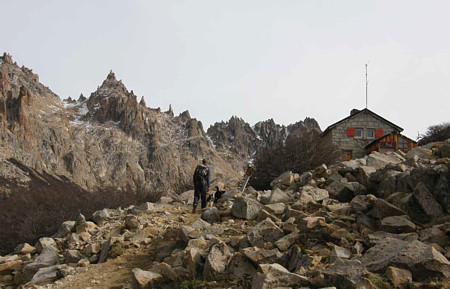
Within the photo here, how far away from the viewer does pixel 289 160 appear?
16.2 metres

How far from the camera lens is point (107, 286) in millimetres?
6141

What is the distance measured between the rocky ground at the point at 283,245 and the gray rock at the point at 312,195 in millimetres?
26

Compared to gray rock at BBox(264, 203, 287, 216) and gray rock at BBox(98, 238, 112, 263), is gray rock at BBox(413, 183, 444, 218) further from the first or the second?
gray rock at BBox(98, 238, 112, 263)

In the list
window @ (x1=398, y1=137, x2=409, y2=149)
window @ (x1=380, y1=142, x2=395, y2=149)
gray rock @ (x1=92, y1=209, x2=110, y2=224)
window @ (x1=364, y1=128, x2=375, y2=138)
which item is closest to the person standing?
gray rock @ (x1=92, y1=209, x2=110, y2=224)

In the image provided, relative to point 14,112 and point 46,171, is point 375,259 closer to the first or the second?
point 46,171

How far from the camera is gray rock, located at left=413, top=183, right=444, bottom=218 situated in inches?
237

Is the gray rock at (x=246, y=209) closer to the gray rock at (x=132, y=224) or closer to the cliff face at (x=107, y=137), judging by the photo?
the gray rock at (x=132, y=224)

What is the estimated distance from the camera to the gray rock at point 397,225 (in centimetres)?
559

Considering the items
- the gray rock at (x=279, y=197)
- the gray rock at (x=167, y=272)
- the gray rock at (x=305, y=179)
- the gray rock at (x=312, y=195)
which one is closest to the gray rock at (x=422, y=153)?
the gray rock at (x=305, y=179)

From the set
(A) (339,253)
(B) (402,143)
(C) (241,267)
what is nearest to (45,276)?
(C) (241,267)

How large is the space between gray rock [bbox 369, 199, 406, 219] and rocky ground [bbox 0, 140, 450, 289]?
2 cm

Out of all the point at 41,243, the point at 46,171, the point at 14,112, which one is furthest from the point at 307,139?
the point at 14,112

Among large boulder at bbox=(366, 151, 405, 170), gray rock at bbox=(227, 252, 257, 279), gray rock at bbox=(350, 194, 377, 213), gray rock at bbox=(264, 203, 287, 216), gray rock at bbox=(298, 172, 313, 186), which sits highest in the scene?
large boulder at bbox=(366, 151, 405, 170)

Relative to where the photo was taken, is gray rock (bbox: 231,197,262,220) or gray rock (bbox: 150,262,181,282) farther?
gray rock (bbox: 231,197,262,220)
